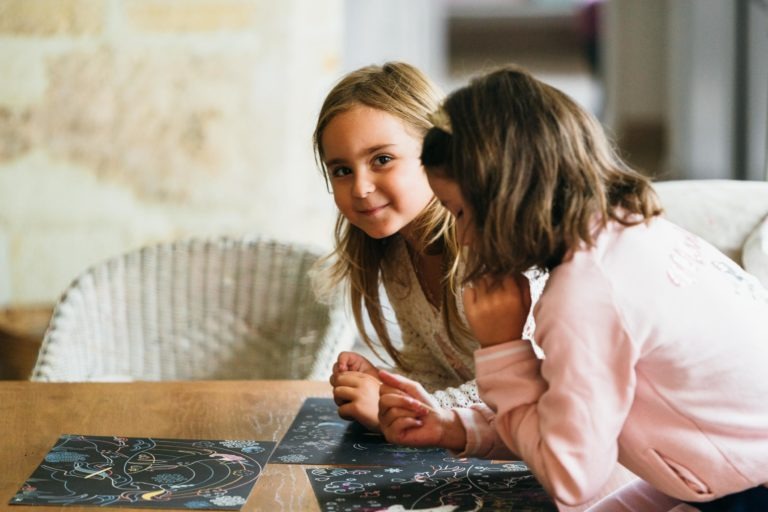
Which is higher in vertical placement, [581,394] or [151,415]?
[581,394]

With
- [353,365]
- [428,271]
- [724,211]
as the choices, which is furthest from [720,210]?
[353,365]

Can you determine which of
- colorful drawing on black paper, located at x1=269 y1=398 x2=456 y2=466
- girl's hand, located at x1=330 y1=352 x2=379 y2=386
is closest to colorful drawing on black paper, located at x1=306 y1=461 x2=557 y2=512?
colorful drawing on black paper, located at x1=269 y1=398 x2=456 y2=466

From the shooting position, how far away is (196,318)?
7.11 feet

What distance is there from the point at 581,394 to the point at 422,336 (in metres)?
0.81

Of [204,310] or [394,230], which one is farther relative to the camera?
[204,310]

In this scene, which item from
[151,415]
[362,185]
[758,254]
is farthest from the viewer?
[758,254]

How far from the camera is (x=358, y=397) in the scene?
1.35m

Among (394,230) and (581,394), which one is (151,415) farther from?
(581,394)

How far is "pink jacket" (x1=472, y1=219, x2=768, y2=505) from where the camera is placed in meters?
0.94

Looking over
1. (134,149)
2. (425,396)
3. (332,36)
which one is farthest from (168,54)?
(425,396)

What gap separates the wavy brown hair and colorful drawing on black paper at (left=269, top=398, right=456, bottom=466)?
0.32m

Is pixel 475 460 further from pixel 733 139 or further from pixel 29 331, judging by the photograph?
pixel 733 139

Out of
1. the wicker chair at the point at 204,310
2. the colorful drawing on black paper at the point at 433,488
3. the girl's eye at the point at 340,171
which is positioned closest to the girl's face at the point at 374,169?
the girl's eye at the point at 340,171

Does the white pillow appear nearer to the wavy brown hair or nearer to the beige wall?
the wavy brown hair
